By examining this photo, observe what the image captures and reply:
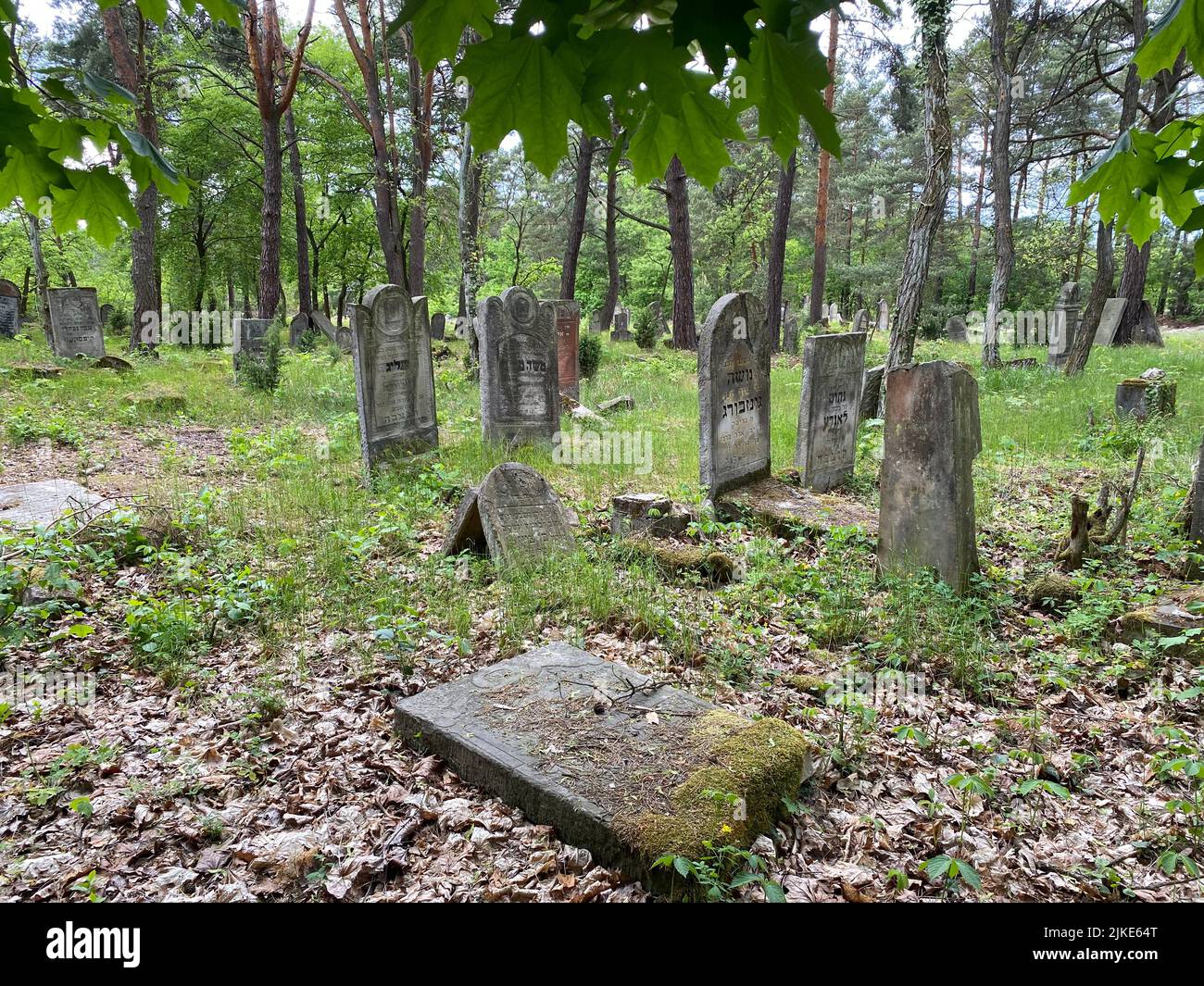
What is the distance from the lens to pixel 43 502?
20.0 ft

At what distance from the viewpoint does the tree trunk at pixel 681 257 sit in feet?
68.1

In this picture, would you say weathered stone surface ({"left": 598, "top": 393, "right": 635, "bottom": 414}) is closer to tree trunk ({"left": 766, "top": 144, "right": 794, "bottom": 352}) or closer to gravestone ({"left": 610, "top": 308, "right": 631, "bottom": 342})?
tree trunk ({"left": 766, "top": 144, "right": 794, "bottom": 352})

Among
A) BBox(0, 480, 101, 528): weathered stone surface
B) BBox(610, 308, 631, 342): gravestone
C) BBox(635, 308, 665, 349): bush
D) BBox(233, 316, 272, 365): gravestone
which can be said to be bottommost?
BBox(0, 480, 101, 528): weathered stone surface

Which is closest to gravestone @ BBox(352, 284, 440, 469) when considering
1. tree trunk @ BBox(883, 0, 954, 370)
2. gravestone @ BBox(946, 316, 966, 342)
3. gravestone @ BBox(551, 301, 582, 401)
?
gravestone @ BBox(551, 301, 582, 401)

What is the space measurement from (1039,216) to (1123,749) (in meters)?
33.6

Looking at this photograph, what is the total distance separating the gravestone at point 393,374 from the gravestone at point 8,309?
16.1 meters

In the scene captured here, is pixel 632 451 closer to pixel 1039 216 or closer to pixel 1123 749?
pixel 1123 749

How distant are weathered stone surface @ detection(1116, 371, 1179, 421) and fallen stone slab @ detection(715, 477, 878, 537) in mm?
5384

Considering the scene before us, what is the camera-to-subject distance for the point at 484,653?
4367mm

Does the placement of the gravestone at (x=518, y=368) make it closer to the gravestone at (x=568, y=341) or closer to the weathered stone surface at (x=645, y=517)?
the weathered stone surface at (x=645, y=517)

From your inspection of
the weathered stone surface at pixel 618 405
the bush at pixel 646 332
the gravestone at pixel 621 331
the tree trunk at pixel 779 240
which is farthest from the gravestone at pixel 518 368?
the gravestone at pixel 621 331

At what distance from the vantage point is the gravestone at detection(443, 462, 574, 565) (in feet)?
18.3

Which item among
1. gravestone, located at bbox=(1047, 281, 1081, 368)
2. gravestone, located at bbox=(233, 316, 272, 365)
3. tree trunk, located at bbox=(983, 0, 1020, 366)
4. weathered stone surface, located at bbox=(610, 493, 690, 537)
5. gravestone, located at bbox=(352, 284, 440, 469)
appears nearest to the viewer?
weathered stone surface, located at bbox=(610, 493, 690, 537)
